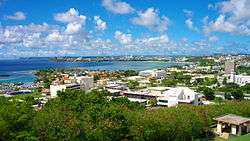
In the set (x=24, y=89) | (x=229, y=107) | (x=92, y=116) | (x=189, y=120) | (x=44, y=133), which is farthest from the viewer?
(x=24, y=89)

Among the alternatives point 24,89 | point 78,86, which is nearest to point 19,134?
point 78,86

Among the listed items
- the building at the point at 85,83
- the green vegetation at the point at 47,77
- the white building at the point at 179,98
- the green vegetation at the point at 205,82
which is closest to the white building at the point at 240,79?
the green vegetation at the point at 205,82

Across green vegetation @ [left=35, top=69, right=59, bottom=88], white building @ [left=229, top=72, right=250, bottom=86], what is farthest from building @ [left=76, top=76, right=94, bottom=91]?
white building @ [left=229, top=72, right=250, bottom=86]

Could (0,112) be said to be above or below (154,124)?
above

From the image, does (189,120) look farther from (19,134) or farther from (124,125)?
(19,134)

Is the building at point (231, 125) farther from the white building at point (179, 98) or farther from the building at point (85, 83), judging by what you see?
the building at point (85, 83)

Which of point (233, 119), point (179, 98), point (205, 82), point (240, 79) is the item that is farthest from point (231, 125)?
point (240, 79)

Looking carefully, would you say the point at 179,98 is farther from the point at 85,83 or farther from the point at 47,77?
the point at 47,77
